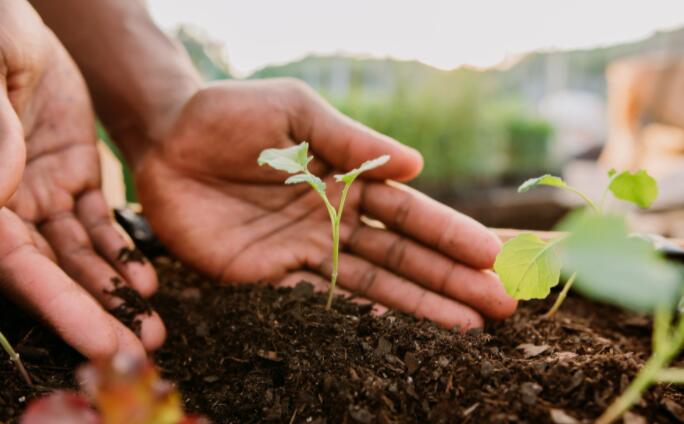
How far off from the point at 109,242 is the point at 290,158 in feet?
2.20

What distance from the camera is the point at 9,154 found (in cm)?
100

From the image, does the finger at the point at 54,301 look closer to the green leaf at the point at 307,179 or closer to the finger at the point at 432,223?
the green leaf at the point at 307,179

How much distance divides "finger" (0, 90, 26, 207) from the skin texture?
34 centimetres

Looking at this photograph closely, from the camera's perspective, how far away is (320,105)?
Answer: 161 cm

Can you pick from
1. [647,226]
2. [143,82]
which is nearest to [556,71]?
[647,226]

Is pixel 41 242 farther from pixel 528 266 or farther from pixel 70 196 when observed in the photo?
pixel 528 266

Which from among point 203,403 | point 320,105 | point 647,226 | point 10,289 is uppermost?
point 320,105

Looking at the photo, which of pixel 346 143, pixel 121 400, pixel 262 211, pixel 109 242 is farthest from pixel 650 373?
pixel 109 242

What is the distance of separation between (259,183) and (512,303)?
879mm

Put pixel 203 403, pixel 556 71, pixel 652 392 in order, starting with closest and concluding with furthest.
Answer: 1. pixel 652 392
2. pixel 203 403
3. pixel 556 71

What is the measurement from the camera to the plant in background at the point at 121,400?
471 millimetres

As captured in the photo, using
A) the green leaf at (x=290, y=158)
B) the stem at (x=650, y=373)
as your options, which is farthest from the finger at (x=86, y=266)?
the stem at (x=650, y=373)

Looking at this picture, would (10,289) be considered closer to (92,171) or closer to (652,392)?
(92,171)

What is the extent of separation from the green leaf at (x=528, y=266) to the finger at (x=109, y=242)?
931 millimetres
